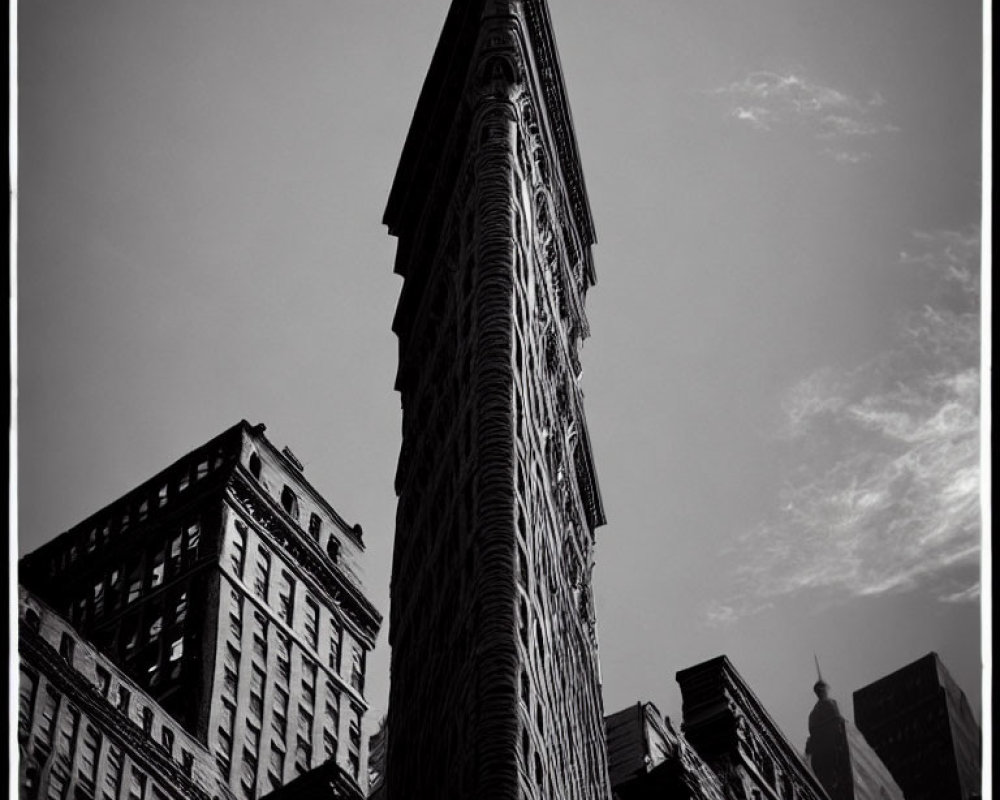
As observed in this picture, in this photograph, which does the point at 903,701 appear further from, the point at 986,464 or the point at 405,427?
the point at 986,464

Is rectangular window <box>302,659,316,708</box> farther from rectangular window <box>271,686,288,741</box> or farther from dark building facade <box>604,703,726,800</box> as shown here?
dark building facade <box>604,703,726,800</box>

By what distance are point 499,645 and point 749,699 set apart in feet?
120

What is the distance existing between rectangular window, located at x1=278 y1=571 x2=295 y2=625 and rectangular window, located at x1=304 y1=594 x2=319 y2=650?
135cm

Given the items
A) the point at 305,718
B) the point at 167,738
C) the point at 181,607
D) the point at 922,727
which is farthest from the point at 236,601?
the point at 922,727

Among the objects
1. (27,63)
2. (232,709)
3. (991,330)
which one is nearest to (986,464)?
(991,330)

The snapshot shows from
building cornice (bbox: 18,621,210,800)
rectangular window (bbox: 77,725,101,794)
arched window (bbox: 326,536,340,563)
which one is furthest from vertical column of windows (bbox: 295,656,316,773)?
rectangular window (bbox: 77,725,101,794)

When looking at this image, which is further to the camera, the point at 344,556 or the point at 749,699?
the point at 344,556

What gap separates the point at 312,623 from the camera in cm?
10775

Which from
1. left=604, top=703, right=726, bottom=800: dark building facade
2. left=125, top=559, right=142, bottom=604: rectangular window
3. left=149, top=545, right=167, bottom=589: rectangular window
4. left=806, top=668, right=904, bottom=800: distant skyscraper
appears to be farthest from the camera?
left=806, top=668, right=904, bottom=800: distant skyscraper

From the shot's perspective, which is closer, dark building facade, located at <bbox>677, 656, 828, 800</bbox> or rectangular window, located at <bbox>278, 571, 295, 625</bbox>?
dark building facade, located at <bbox>677, 656, 828, 800</bbox>

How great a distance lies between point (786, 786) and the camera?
7575 cm

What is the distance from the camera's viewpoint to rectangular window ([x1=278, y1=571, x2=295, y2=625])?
4151 inches

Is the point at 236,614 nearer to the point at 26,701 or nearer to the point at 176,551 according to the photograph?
the point at 176,551

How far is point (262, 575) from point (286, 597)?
1926mm
